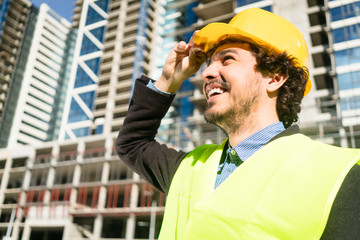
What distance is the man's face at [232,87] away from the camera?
147 centimetres

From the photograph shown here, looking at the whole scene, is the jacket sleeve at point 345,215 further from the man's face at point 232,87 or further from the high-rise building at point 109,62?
the high-rise building at point 109,62

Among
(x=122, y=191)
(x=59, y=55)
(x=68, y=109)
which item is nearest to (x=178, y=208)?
(x=122, y=191)

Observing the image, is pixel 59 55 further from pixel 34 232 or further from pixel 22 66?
pixel 34 232

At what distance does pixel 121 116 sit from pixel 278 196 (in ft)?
139

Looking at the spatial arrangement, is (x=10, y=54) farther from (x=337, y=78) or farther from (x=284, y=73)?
(x=284, y=73)

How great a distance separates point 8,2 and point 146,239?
53.8 m

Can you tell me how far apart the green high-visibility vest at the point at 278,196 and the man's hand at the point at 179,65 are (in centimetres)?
85

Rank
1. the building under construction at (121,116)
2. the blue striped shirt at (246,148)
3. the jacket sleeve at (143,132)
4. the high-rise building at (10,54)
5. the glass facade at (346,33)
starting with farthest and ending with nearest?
the high-rise building at (10,54)
the building under construction at (121,116)
the glass facade at (346,33)
the jacket sleeve at (143,132)
the blue striped shirt at (246,148)

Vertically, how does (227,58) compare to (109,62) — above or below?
below

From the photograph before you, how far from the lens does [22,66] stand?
200 ft

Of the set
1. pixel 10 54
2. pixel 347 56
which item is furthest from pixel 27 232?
pixel 10 54

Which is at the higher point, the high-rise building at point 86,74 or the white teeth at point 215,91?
the high-rise building at point 86,74

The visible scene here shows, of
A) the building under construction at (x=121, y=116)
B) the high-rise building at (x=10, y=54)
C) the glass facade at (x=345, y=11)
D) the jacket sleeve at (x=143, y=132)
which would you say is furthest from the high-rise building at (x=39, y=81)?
the jacket sleeve at (x=143, y=132)

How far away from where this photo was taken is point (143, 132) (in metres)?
1.84
